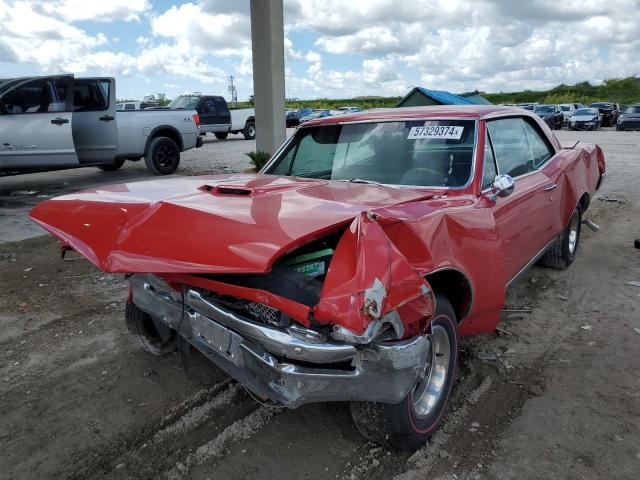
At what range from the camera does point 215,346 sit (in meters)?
2.37

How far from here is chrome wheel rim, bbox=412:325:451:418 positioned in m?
2.63

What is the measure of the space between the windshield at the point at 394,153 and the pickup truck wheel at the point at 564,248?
199 centimetres

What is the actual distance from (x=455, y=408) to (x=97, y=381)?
221 cm

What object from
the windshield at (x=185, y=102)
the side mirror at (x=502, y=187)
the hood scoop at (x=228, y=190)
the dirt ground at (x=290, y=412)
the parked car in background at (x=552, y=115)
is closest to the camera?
the dirt ground at (x=290, y=412)

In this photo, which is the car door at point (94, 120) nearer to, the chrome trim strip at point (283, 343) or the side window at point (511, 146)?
the side window at point (511, 146)

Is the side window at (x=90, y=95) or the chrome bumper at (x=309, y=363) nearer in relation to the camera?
the chrome bumper at (x=309, y=363)

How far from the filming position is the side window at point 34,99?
8.53 metres

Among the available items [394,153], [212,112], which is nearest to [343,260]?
[394,153]

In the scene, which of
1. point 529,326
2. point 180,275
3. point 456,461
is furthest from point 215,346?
point 529,326

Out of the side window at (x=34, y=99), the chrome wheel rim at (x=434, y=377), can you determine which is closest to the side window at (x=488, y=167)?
the chrome wheel rim at (x=434, y=377)

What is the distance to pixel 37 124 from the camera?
28.6 feet

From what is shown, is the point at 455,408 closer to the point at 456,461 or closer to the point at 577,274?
the point at 456,461

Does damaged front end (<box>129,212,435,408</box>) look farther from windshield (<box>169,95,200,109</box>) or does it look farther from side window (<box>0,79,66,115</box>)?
windshield (<box>169,95,200,109</box>)

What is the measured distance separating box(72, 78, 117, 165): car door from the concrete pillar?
309 cm
